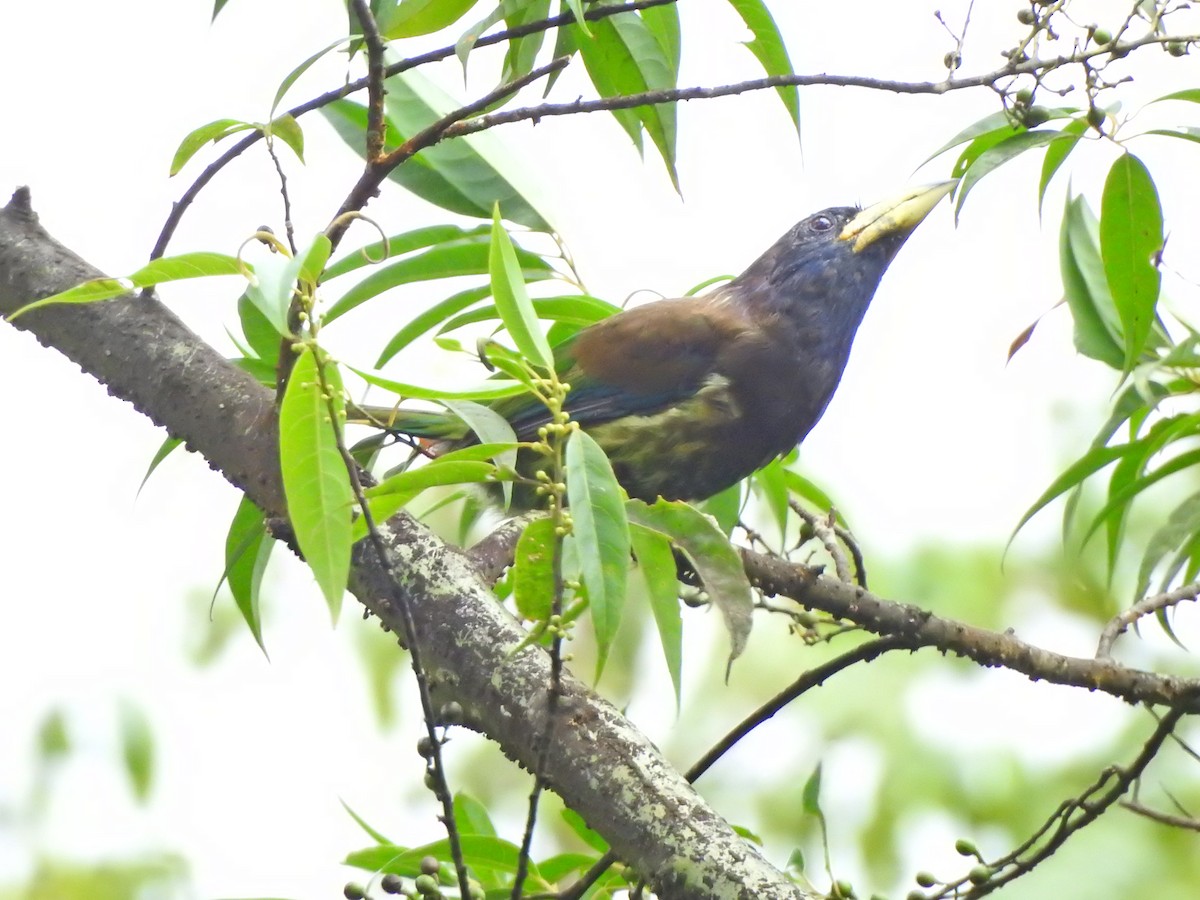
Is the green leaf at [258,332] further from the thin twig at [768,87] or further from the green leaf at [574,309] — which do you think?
the thin twig at [768,87]

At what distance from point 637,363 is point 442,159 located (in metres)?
0.89

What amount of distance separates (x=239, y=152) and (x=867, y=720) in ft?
10.4

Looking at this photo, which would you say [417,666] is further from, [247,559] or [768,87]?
[247,559]

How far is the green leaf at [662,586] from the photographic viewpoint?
4.52ft

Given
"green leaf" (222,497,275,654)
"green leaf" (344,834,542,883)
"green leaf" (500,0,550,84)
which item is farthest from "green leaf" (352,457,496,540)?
"green leaf" (222,497,275,654)

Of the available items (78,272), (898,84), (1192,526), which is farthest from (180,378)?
(1192,526)

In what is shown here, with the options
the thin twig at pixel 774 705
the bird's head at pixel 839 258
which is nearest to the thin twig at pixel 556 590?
the thin twig at pixel 774 705

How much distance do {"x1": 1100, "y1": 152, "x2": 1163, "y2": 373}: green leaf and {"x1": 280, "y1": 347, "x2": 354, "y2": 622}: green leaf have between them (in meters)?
1.29

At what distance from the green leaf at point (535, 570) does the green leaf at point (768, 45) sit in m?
0.97

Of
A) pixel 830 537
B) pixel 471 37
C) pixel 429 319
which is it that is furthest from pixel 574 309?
pixel 471 37

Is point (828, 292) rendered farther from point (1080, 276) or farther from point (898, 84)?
point (898, 84)

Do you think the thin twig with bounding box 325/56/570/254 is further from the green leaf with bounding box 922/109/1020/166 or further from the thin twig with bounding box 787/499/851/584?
the thin twig with bounding box 787/499/851/584

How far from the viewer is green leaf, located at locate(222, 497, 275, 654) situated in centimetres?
221

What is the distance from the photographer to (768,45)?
1979 millimetres
